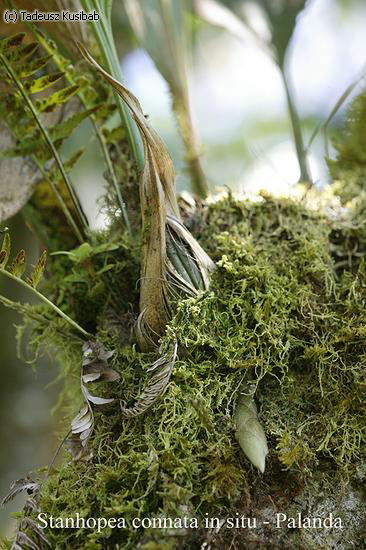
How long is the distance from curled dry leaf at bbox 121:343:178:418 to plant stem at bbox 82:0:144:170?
1.16ft

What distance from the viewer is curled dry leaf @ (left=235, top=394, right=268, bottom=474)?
73cm

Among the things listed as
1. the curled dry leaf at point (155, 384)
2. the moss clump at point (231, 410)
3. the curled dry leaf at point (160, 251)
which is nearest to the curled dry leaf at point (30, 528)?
the moss clump at point (231, 410)

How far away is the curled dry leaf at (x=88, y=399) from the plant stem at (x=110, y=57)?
35cm

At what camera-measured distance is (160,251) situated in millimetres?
854

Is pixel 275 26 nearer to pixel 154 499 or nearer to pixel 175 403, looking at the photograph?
pixel 175 403

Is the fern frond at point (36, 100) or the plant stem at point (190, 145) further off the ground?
the fern frond at point (36, 100)

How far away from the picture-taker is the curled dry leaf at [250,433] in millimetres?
731

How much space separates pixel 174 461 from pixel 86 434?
0.16 metres

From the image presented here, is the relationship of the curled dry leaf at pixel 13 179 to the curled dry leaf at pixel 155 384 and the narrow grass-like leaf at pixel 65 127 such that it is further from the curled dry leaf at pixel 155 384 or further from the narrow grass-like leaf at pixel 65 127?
the curled dry leaf at pixel 155 384

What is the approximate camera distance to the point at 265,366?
0.84m

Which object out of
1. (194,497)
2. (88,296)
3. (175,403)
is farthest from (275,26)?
(194,497)

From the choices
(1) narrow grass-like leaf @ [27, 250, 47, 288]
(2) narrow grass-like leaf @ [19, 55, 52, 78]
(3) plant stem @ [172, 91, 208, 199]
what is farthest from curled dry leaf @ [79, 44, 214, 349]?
(3) plant stem @ [172, 91, 208, 199]

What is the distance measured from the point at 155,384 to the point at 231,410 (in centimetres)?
14

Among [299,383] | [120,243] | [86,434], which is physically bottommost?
[299,383]
